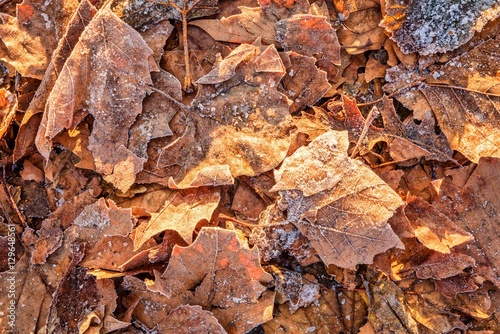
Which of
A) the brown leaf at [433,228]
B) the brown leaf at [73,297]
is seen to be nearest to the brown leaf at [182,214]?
the brown leaf at [73,297]

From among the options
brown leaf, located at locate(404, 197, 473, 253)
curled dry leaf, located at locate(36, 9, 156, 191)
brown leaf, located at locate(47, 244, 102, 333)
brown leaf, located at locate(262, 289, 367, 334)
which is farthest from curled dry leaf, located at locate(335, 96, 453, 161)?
brown leaf, located at locate(47, 244, 102, 333)

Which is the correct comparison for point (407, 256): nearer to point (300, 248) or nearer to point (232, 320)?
point (300, 248)

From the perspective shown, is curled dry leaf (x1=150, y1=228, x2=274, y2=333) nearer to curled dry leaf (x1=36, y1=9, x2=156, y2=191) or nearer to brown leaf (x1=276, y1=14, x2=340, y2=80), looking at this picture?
curled dry leaf (x1=36, y1=9, x2=156, y2=191)

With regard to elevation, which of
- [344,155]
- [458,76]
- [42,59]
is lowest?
[344,155]

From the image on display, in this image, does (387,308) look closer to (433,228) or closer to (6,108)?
(433,228)

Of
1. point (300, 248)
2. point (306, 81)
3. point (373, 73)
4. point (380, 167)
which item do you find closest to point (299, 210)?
point (300, 248)

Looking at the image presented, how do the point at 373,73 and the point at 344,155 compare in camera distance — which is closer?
the point at 344,155

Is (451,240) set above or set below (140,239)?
below
